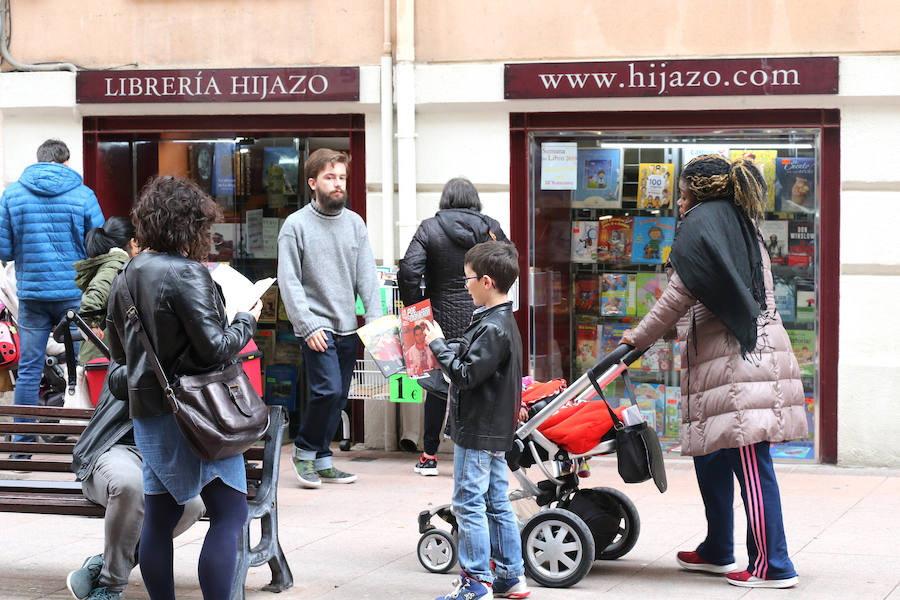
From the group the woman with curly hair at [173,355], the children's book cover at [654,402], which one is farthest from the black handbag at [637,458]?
the children's book cover at [654,402]

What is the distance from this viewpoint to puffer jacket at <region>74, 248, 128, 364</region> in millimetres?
7496

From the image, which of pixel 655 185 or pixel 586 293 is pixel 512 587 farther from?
pixel 655 185

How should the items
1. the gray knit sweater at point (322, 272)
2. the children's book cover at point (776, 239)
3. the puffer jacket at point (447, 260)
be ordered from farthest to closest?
the children's book cover at point (776, 239) → the puffer jacket at point (447, 260) → the gray knit sweater at point (322, 272)

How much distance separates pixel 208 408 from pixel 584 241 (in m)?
5.17

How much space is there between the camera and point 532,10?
8703 mm

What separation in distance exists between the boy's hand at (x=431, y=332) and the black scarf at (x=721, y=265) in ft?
3.45

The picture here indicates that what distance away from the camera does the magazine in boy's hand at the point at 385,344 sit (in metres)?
5.52

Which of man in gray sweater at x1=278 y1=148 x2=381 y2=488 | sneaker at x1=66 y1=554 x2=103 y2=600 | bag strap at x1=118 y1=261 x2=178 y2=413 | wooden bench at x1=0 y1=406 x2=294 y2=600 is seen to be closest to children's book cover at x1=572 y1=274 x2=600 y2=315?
man in gray sweater at x1=278 y1=148 x2=381 y2=488

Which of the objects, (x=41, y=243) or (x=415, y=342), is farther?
(x=41, y=243)

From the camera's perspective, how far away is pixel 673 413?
29.7 feet

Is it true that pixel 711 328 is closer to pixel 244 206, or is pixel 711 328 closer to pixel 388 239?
pixel 388 239

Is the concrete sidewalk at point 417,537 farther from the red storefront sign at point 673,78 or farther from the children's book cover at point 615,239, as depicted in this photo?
the red storefront sign at point 673,78

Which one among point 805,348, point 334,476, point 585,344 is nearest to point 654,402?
point 585,344

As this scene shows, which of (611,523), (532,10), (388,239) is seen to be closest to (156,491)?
(611,523)
